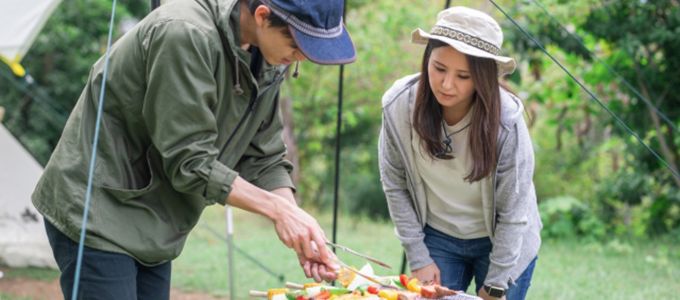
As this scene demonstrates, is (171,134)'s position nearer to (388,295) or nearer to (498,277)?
(388,295)

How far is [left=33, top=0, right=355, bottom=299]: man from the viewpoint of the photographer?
212 centimetres

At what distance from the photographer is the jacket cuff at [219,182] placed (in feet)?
6.99

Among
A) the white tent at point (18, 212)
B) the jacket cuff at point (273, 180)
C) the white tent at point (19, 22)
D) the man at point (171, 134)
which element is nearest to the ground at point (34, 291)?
the white tent at point (18, 212)

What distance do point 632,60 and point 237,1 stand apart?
5017 millimetres

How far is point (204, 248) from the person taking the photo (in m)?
7.42

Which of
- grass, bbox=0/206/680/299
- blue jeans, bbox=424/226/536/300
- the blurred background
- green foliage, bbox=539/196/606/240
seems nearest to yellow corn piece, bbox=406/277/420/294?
blue jeans, bbox=424/226/536/300

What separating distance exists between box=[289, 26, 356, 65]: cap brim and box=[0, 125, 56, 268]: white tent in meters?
4.12

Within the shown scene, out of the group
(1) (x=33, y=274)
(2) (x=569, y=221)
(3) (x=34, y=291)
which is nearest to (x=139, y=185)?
(3) (x=34, y=291)

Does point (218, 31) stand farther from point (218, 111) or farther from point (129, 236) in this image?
point (129, 236)

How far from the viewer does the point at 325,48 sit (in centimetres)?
219

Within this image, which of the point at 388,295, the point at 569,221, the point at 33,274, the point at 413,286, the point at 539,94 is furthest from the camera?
the point at 539,94

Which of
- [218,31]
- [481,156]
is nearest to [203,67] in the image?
[218,31]

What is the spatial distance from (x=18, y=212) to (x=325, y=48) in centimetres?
436

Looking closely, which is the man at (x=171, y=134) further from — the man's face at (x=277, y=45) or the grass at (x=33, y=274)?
the grass at (x=33, y=274)
